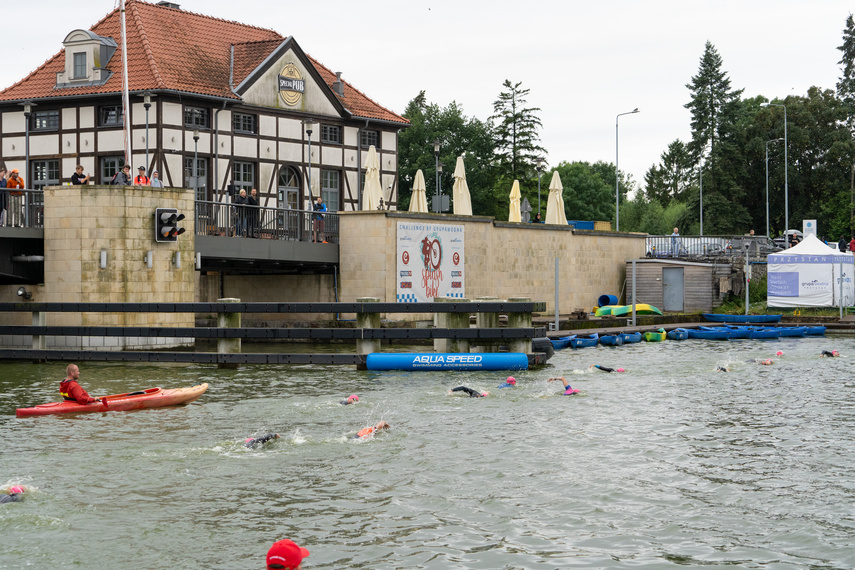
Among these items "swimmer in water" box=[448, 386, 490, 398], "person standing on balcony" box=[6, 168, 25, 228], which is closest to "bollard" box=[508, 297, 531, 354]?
"swimmer in water" box=[448, 386, 490, 398]

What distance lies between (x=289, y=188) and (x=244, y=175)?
256 centimetres

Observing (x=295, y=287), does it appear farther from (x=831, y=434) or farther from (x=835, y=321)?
(x=831, y=434)

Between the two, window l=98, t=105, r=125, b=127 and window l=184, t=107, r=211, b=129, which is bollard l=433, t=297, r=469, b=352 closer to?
window l=184, t=107, r=211, b=129

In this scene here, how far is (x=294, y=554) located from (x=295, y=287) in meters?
31.5

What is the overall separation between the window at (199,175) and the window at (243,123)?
2.12m

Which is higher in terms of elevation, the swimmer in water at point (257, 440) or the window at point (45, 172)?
the window at point (45, 172)

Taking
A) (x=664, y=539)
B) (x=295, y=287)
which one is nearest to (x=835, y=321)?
(x=295, y=287)

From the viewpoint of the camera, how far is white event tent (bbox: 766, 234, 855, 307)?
45062mm

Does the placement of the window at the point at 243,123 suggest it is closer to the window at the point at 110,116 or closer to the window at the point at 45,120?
the window at the point at 110,116

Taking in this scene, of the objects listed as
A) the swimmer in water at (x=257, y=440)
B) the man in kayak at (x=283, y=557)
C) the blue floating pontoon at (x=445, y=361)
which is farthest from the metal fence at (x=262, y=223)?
the man in kayak at (x=283, y=557)

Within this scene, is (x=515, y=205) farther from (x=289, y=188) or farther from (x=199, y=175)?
(x=199, y=175)

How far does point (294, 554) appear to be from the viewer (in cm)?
850

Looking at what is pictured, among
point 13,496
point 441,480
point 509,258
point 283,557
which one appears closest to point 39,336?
point 13,496

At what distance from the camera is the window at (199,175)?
41125 mm
